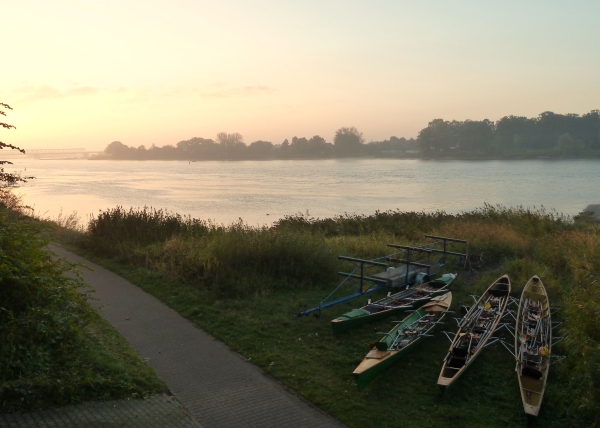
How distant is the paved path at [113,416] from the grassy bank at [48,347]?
142 millimetres

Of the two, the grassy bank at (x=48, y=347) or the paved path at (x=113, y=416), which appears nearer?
the paved path at (x=113, y=416)

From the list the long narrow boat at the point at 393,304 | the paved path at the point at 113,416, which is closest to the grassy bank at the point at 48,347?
the paved path at the point at 113,416

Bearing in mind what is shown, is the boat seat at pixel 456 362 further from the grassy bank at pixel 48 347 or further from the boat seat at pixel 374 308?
the grassy bank at pixel 48 347

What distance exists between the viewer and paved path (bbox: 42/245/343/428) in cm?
654

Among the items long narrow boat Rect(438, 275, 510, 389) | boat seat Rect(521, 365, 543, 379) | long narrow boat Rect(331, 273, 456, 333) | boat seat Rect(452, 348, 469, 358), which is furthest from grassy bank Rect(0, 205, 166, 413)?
boat seat Rect(521, 365, 543, 379)

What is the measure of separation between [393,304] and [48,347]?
6787 mm

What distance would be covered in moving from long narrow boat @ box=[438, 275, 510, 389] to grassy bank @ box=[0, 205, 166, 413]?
4.09 meters

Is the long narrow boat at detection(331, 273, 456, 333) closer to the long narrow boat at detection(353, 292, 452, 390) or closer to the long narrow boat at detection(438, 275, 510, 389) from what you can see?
the long narrow boat at detection(353, 292, 452, 390)

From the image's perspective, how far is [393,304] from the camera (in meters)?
11.3

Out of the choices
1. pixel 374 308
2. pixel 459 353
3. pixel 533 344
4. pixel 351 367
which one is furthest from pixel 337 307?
pixel 533 344

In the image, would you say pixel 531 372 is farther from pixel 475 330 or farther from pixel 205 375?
pixel 205 375

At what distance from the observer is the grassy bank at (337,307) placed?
7141 millimetres

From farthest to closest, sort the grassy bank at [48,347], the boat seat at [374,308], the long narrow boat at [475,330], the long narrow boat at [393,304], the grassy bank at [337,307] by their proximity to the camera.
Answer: the boat seat at [374,308] < the long narrow boat at [393,304] < the long narrow boat at [475,330] < the grassy bank at [337,307] < the grassy bank at [48,347]

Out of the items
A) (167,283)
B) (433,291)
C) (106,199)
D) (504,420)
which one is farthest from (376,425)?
(106,199)
